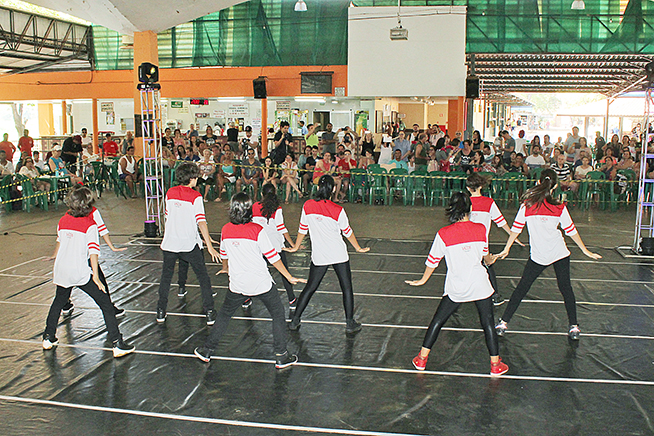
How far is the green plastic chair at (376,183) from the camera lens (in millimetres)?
15750

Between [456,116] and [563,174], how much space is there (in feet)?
20.7

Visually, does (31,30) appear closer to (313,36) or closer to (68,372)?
(313,36)

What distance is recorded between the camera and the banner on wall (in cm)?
2158

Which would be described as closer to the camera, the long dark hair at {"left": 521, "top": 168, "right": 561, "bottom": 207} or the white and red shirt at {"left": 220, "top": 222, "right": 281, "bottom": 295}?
the white and red shirt at {"left": 220, "top": 222, "right": 281, "bottom": 295}

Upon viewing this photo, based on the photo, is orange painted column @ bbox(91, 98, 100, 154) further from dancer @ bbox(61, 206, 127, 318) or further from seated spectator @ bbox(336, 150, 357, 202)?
dancer @ bbox(61, 206, 127, 318)

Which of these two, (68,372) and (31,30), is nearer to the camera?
(68,372)

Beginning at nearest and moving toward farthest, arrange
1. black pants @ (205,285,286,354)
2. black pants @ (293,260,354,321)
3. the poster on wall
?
black pants @ (205,285,286,354)
black pants @ (293,260,354,321)
the poster on wall

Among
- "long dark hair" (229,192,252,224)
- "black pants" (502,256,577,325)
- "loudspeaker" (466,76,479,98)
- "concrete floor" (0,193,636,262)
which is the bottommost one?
"concrete floor" (0,193,636,262)

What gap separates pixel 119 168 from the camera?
1764 cm

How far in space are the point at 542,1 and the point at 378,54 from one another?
512 centimetres

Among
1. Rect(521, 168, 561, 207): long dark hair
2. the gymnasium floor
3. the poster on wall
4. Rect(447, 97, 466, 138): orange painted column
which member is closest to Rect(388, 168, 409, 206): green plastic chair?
the poster on wall

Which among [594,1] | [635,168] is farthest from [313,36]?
[635,168]

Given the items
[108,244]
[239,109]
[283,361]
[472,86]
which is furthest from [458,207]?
[239,109]

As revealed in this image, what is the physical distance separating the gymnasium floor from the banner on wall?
13.5 metres
